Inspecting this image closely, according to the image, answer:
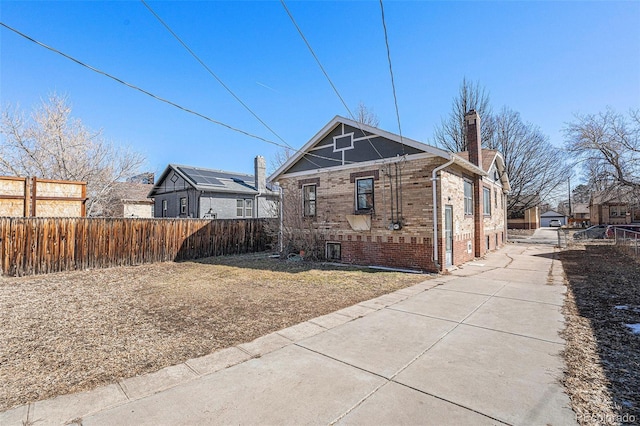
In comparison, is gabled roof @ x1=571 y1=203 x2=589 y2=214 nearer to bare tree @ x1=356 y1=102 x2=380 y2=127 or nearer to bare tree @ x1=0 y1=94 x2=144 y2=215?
bare tree @ x1=356 y1=102 x2=380 y2=127

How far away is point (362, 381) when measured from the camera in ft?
9.95

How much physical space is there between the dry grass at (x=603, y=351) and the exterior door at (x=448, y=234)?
327 centimetres

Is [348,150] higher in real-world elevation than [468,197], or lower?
higher

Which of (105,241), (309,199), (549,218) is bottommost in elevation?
(105,241)

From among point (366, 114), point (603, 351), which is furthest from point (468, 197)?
point (366, 114)

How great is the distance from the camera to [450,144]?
28.5m

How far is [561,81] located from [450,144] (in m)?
19.3

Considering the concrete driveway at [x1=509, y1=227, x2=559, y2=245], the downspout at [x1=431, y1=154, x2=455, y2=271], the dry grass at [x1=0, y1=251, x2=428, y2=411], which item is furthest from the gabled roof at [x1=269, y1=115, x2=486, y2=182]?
the concrete driveway at [x1=509, y1=227, x2=559, y2=245]

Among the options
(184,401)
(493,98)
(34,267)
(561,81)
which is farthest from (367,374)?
(493,98)

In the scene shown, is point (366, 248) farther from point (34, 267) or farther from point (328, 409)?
point (34, 267)

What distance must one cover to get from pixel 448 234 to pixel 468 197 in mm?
3124

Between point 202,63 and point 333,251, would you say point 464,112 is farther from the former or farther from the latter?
point 202,63

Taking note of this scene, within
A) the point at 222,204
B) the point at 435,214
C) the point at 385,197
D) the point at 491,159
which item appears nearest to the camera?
the point at 435,214

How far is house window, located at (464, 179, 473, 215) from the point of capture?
12.0m
